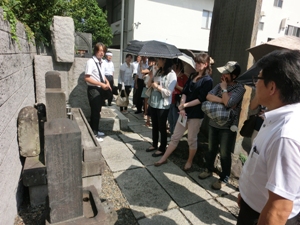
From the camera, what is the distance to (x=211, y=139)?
2895 millimetres

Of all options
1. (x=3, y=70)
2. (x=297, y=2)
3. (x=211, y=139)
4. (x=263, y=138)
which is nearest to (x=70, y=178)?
(x=3, y=70)

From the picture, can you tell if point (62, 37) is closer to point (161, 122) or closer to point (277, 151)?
point (161, 122)

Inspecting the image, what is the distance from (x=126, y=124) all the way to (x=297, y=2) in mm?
22181

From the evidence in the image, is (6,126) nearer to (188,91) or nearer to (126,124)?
(188,91)

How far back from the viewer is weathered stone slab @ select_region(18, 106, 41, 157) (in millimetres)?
2406

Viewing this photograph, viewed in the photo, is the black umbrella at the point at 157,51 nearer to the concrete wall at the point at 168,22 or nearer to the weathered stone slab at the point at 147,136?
the weathered stone slab at the point at 147,136

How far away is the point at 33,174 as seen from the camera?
2.28 m

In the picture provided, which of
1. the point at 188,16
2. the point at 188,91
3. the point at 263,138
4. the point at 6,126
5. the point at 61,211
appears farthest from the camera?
the point at 188,16

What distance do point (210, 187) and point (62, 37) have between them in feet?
12.6

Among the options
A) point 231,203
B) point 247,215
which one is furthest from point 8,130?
point 231,203

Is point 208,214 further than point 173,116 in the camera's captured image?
No

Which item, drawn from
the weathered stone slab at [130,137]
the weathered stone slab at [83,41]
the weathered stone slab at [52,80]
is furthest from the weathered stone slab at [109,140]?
the weathered stone slab at [83,41]

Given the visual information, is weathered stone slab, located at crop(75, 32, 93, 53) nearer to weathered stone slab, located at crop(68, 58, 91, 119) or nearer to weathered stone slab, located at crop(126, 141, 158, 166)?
weathered stone slab, located at crop(68, 58, 91, 119)

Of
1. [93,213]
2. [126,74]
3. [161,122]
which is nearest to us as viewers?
[93,213]
